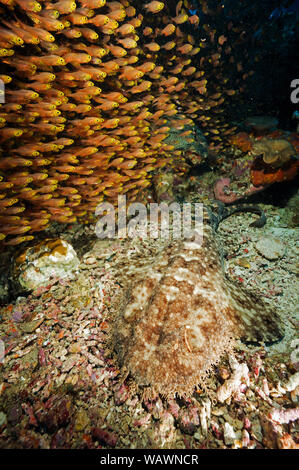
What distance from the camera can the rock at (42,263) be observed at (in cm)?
370

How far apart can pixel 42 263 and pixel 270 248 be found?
485cm

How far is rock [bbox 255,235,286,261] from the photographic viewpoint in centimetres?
452

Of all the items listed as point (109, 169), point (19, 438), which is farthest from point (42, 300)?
point (109, 169)

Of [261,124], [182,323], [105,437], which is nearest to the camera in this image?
[105,437]

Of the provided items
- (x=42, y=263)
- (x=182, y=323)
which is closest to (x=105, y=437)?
(x=182, y=323)

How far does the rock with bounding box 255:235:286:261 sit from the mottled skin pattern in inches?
65.4

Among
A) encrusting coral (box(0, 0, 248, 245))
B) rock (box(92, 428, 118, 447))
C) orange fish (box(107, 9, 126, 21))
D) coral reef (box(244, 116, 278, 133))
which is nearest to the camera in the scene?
rock (box(92, 428, 118, 447))

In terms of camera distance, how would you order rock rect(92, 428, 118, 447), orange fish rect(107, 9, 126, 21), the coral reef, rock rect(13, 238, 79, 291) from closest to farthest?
1. rock rect(92, 428, 118, 447)
2. orange fish rect(107, 9, 126, 21)
3. rock rect(13, 238, 79, 291)
4. the coral reef

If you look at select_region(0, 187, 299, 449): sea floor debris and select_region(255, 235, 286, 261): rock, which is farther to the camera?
Result: select_region(255, 235, 286, 261): rock

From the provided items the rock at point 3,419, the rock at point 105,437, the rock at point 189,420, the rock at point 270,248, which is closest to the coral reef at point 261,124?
the rock at point 270,248

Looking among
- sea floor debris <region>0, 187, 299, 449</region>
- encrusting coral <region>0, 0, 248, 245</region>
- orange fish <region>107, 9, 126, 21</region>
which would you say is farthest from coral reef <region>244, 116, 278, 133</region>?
sea floor debris <region>0, 187, 299, 449</region>

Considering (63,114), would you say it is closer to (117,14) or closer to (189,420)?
(117,14)

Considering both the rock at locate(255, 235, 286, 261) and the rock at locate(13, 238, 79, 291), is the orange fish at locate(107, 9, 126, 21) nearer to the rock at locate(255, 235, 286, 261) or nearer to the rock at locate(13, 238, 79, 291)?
the rock at locate(13, 238, 79, 291)

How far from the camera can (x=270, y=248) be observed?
462 cm
